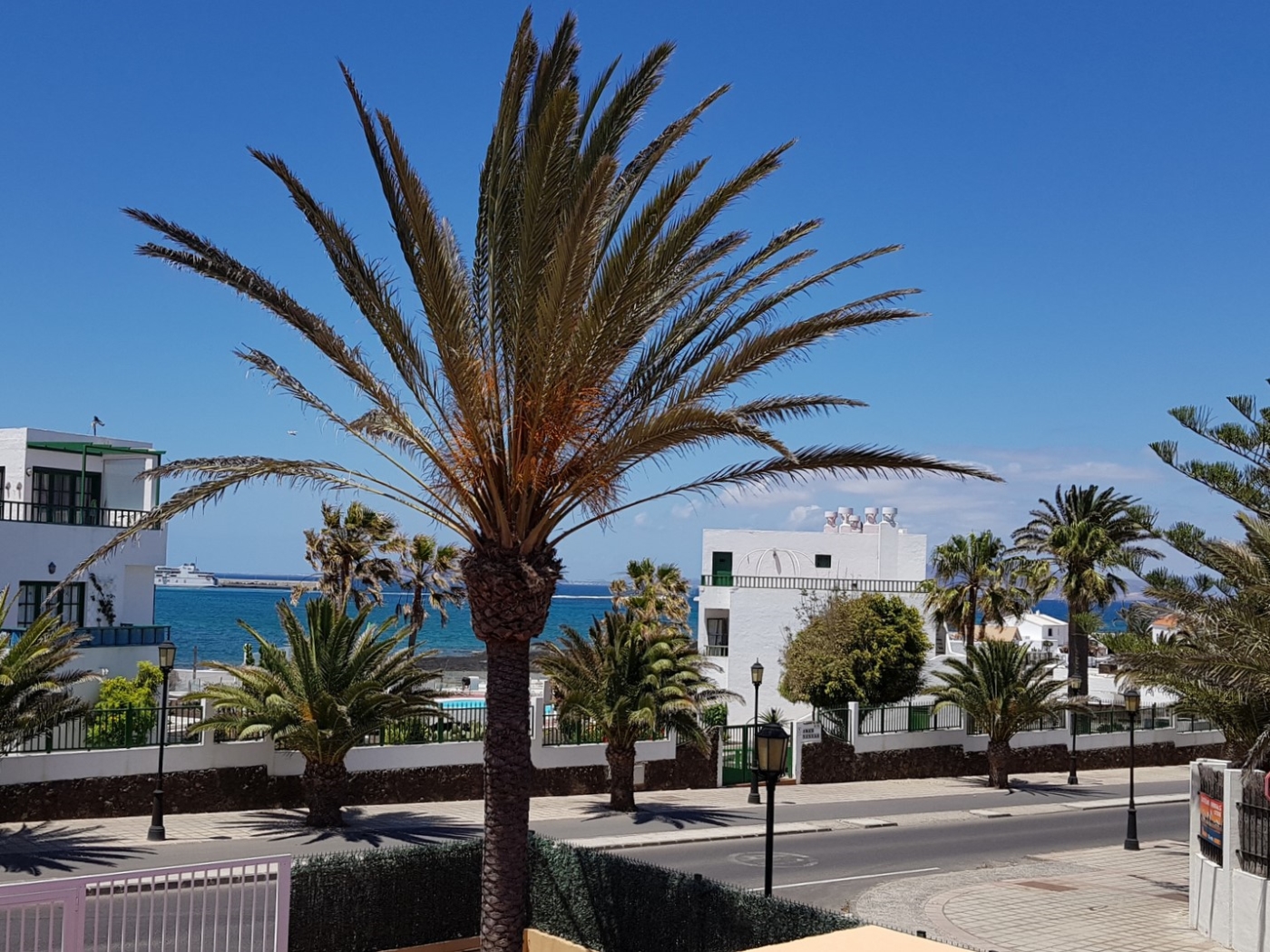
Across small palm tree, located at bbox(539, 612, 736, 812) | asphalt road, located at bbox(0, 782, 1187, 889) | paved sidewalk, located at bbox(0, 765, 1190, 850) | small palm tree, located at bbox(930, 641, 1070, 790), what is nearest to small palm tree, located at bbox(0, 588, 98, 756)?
asphalt road, located at bbox(0, 782, 1187, 889)

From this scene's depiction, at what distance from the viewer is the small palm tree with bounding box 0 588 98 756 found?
20156 mm

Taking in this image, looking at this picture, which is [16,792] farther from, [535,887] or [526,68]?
[526,68]

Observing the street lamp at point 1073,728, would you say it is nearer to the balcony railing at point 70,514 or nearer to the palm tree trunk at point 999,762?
the palm tree trunk at point 999,762

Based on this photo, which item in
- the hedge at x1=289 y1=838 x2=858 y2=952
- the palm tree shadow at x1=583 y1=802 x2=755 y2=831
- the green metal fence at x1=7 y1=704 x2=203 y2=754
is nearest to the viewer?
the hedge at x1=289 y1=838 x2=858 y2=952

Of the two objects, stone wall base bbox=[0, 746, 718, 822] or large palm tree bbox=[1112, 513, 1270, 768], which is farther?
stone wall base bbox=[0, 746, 718, 822]

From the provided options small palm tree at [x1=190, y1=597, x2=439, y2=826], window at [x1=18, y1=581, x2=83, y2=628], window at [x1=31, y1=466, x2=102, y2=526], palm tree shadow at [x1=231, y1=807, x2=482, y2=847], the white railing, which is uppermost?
window at [x1=31, y1=466, x2=102, y2=526]

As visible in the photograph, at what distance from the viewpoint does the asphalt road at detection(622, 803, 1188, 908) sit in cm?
2127

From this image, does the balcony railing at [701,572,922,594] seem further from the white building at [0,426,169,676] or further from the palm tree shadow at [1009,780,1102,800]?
the white building at [0,426,169,676]

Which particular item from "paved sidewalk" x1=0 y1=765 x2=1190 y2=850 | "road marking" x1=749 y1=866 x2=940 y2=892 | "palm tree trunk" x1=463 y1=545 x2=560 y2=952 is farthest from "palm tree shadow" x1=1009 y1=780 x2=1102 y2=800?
"palm tree trunk" x1=463 y1=545 x2=560 y2=952

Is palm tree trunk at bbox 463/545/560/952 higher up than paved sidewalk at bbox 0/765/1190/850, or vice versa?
palm tree trunk at bbox 463/545/560/952

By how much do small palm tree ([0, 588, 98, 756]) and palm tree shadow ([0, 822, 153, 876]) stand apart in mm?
1549

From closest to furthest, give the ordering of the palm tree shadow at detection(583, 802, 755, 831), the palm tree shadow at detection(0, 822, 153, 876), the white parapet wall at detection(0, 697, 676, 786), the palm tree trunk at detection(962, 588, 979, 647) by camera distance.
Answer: the palm tree shadow at detection(0, 822, 153, 876)
the white parapet wall at detection(0, 697, 676, 786)
the palm tree shadow at detection(583, 802, 755, 831)
the palm tree trunk at detection(962, 588, 979, 647)

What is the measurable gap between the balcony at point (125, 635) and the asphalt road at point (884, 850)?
20117 mm

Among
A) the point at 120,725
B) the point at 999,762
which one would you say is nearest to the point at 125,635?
the point at 120,725
